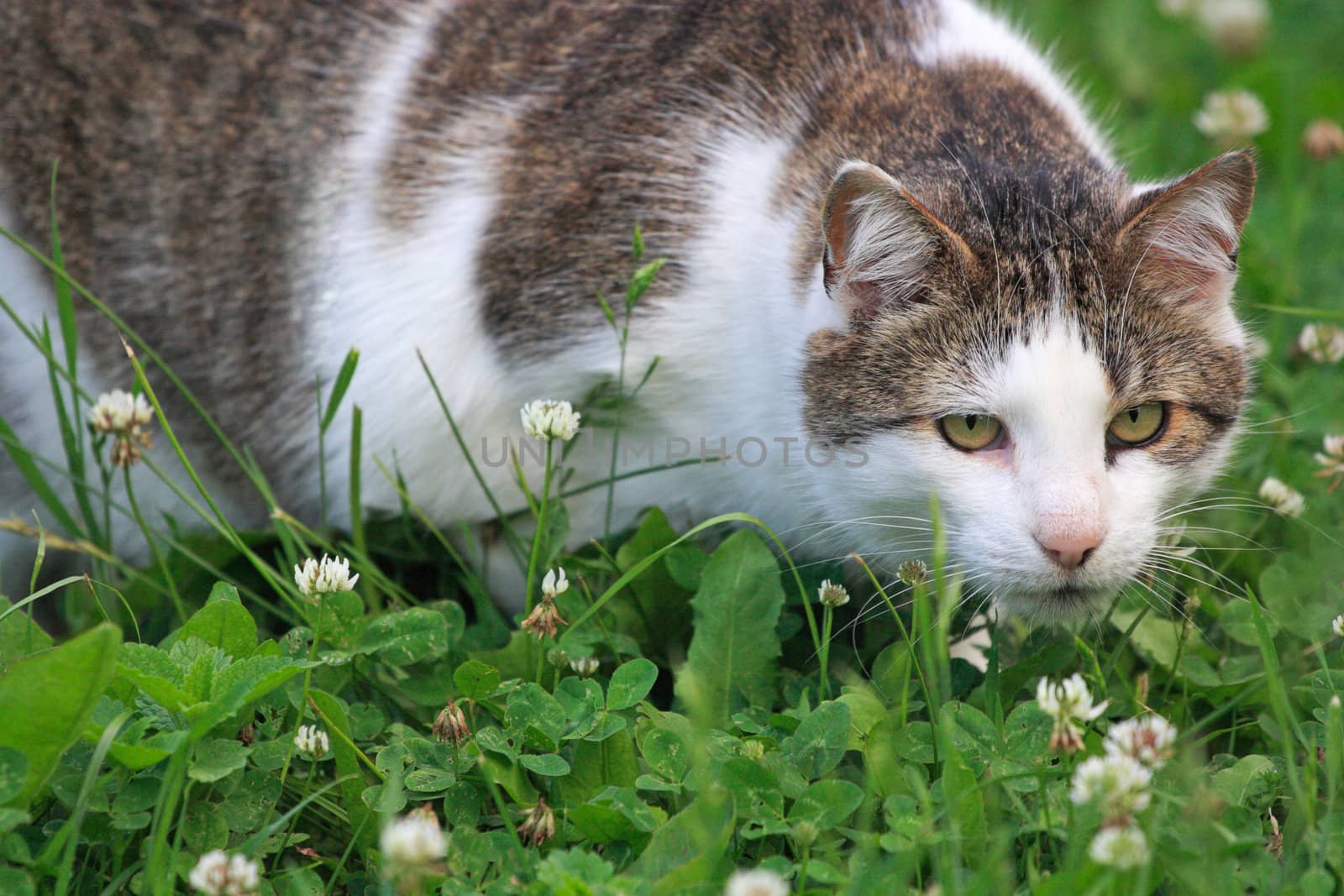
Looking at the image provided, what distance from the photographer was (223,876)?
1.69 metres

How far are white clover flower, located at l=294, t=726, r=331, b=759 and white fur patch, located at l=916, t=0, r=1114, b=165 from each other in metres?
1.86

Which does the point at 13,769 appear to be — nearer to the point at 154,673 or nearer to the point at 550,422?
the point at 154,673

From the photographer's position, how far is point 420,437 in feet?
9.53

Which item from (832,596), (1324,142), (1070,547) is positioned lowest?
(832,596)

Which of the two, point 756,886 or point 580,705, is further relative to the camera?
point 580,705

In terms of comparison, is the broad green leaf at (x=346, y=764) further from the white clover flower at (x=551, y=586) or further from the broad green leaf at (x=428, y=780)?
the white clover flower at (x=551, y=586)

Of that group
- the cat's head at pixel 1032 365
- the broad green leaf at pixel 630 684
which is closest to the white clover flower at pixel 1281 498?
the cat's head at pixel 1032 365

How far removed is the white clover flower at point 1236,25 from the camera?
4.84 m

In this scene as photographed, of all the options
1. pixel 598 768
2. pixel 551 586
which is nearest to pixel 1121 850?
pixel 598 768

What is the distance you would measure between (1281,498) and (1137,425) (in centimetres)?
66

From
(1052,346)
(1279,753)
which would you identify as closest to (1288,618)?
(1279,753)

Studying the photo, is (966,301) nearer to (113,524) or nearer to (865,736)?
(865,736)

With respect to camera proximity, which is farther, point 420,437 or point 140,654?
point 420,437

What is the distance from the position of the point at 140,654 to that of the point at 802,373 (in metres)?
1.25
